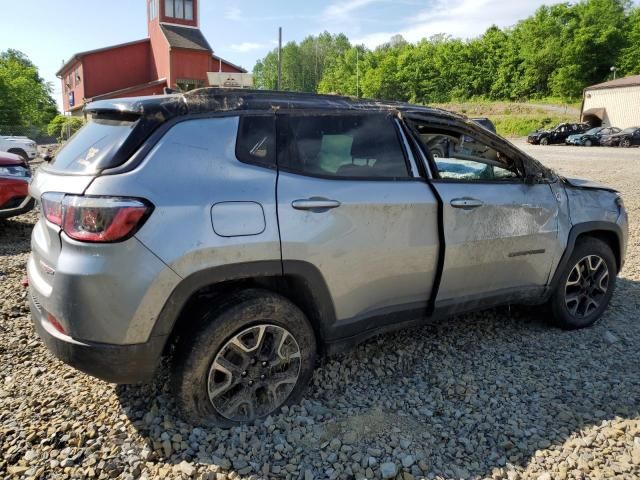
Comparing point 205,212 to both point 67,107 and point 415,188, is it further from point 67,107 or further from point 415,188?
point 67,107

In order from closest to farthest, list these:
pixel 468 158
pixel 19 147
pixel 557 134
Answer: pixel 468 158, pixel 19 147, pixel 557 134

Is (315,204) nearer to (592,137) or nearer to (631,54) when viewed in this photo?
(592,137)

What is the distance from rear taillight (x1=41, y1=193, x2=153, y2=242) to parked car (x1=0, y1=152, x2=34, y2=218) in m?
4.86

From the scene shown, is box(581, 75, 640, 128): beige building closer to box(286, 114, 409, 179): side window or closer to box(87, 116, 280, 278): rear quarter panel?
box(286, 114, 409, 179): side window

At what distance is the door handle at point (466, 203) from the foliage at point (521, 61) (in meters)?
63.8

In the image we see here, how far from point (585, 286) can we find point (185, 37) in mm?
33583

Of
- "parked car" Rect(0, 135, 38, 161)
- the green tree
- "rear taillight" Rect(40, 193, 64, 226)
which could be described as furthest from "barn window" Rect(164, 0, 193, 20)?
the green tree

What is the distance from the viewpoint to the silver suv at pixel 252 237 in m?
2.23

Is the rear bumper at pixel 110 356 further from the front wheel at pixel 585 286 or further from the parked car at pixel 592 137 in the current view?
the parked car at pixel 592 137

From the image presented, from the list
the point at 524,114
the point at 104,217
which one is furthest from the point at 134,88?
the point at 524,114

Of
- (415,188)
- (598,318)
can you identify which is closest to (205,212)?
(415,188)

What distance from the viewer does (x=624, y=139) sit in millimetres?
31156

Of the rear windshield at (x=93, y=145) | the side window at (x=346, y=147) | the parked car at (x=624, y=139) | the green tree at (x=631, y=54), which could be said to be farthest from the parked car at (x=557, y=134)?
→ the rear windshield at (x=93, y=145)

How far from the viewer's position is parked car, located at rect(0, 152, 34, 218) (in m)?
6.37
